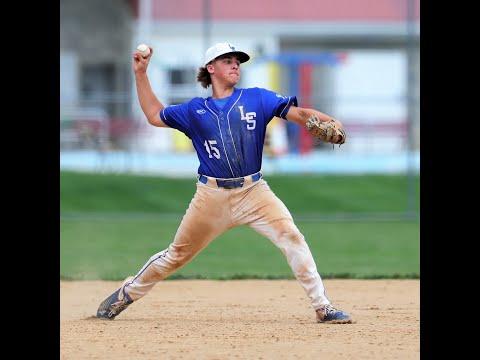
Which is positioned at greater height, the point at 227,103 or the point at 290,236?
the point at 227,103

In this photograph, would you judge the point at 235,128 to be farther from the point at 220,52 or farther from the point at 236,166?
the point at 220,52

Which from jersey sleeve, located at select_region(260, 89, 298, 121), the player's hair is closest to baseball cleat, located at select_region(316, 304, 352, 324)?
jersey sleeve, located at select_region(260, 89, 298, 121)

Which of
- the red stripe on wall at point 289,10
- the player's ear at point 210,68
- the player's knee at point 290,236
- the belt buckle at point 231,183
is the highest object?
the red stripe on wall at point 289,10

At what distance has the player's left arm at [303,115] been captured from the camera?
8.16 m

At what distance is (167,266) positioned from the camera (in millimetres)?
8547

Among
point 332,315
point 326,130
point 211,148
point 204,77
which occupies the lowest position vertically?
point 332,315

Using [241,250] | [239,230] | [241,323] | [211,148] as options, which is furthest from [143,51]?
[239,230]

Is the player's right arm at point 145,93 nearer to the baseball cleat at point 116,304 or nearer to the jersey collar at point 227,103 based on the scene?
the jersey collar at point 227,103

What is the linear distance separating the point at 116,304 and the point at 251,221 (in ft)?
4.14

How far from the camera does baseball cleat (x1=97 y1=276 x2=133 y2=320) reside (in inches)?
344

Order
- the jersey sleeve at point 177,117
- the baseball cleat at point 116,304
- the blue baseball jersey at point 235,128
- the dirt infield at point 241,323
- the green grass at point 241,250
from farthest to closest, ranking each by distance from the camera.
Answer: the green grass at point 241,250, the baseball cleat at point 116,304, the jersey sleeve at point 177,117, the blue baseball jersey at point 235,128, the dirt infield at point 241,323

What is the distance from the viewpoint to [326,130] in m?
8.08

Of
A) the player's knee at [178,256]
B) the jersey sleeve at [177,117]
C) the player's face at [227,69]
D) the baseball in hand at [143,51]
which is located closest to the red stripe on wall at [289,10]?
the baseball in hand at [143,51]
